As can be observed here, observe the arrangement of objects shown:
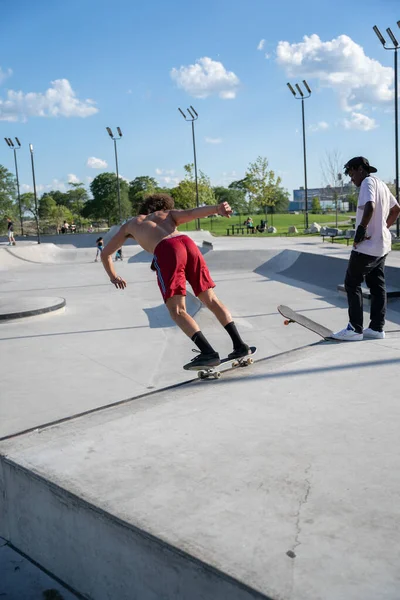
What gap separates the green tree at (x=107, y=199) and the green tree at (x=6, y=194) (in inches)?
679

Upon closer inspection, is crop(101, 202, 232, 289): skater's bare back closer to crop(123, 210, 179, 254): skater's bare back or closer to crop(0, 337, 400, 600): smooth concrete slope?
crop(123, 210, 179, 254): skater's bare back

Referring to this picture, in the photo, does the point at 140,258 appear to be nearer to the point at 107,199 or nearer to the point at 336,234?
the point at 336,234

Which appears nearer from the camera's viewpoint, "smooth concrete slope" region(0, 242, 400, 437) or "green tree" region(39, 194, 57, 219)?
"smooth concrete slope" region(0, 242, 400, 437)

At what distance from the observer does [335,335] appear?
188 inches

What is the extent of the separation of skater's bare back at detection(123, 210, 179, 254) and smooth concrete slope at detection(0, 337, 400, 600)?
125cm

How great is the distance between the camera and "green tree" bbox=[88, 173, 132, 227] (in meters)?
99.5

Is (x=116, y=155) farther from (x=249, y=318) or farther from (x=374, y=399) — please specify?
(x=374, y=399)

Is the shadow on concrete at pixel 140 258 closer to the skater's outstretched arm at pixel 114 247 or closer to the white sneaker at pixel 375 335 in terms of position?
the white sneaker at pixel 375 335

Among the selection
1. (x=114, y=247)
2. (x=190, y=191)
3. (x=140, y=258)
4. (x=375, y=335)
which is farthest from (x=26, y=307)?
(x=190, y=191)

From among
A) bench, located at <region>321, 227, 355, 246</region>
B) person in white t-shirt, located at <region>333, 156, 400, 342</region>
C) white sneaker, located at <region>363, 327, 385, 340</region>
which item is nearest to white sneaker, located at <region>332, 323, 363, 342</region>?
person in white t-shirt, located at <region>333, 156, 400, 342</region>

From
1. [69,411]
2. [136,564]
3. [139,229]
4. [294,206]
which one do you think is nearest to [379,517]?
[136,564]

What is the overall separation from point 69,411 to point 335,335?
96.4 inches

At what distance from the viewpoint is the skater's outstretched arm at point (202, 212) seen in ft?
12.7

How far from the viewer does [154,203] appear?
4.26 m
